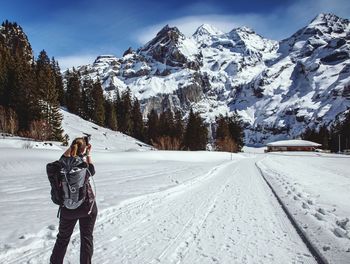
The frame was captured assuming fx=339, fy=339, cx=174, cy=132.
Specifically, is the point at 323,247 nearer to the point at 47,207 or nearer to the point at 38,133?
the point at 47,207

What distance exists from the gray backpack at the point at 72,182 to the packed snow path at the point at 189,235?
1460mm

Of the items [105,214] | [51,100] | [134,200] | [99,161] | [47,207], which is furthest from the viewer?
[51,100]

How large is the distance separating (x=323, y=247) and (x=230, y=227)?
2.24 m

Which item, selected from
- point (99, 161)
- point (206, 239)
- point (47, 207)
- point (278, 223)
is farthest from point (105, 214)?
point (99, 161)

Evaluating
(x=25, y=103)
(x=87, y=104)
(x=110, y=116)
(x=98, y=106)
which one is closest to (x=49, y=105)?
(x=25, y=103)

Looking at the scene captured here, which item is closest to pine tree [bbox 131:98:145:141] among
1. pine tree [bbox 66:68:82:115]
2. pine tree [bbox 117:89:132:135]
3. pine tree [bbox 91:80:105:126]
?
pine tree [bbox 117:89:132:135]

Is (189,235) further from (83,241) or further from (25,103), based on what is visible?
(25,103)

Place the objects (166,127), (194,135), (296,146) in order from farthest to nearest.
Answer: (296,146)
(166,127)
(194,135)

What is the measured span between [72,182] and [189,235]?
3440mm

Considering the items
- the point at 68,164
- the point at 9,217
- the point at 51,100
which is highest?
the point at 51,100

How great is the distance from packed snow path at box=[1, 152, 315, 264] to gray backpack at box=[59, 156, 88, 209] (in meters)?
1.46

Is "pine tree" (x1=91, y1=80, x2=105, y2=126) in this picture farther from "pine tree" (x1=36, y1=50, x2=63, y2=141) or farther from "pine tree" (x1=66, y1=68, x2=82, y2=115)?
"pine tree" (x1=36, y1=50, x2=63, y2=141)

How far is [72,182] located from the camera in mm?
5062

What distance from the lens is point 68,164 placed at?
5066mm
